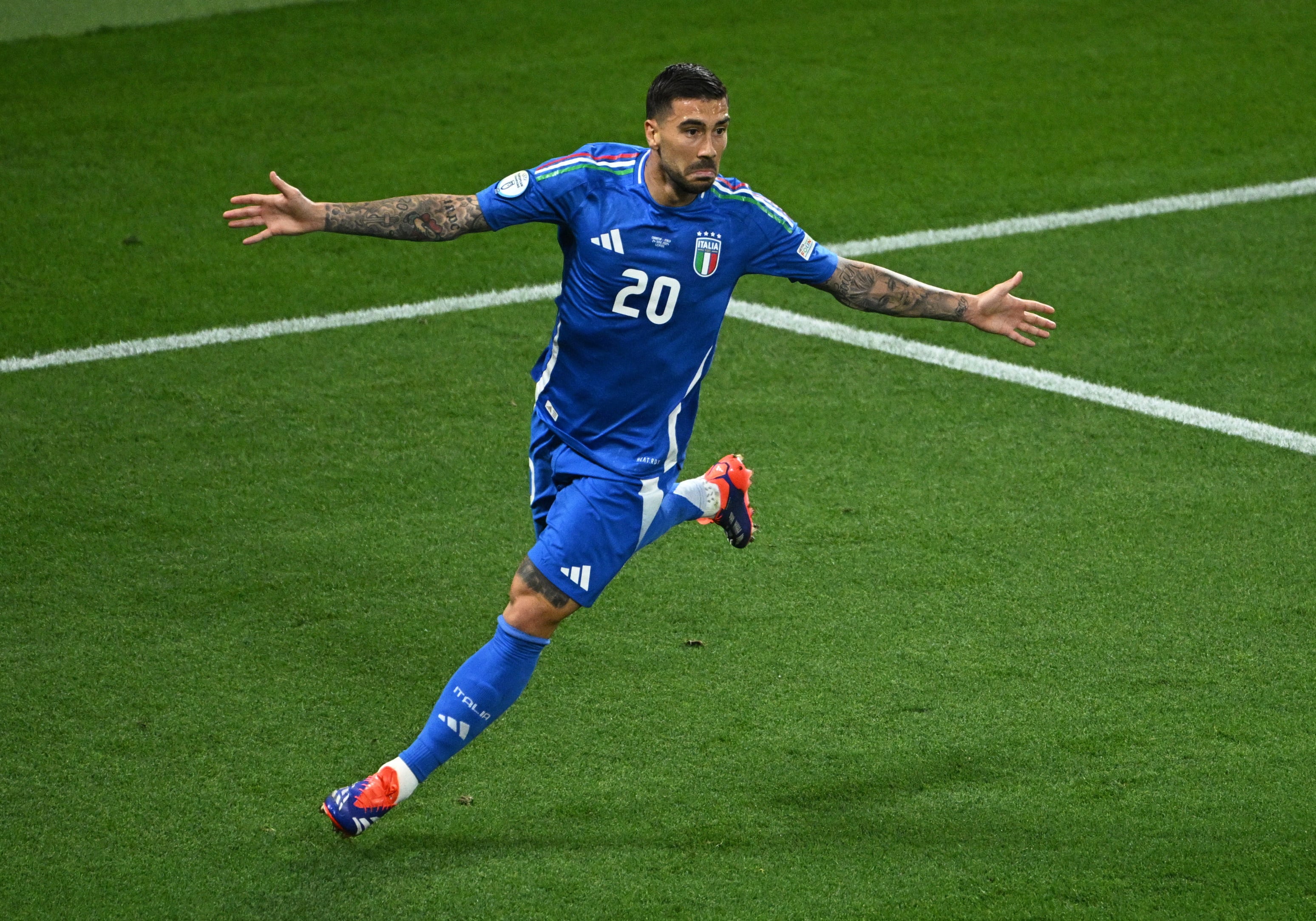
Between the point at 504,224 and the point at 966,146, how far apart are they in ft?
20.0

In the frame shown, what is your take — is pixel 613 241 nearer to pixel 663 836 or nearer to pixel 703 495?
pixel 703 495

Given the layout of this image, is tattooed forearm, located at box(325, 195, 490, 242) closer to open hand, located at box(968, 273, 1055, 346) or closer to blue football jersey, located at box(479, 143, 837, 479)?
blue football jersey, located at box(479, 143, 837, 479)

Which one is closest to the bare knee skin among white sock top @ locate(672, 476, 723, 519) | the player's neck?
white sock top @ locate(672, 476, 723, 519)

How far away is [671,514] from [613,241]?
106 centimetres

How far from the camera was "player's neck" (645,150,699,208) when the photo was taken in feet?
15.6

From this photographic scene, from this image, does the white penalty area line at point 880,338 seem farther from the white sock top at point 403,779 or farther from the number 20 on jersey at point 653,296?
the white sock top at point 403,779

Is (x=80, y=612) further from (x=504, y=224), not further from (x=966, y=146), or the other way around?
(x=966, y=146)

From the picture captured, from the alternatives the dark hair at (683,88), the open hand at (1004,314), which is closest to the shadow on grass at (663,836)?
the open hand at (1004,314)

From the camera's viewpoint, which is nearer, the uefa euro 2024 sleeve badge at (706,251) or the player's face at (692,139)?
the player's face at (692,139)

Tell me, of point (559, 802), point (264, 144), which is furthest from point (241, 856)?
point (264, 144)

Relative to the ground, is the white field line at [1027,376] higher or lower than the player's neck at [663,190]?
lower

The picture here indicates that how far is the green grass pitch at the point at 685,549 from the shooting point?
15.4ft

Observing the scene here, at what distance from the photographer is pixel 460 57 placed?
11.6 metres

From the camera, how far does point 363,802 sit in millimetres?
4629
